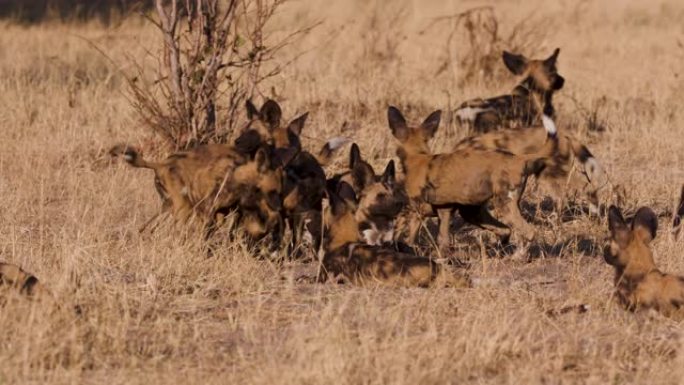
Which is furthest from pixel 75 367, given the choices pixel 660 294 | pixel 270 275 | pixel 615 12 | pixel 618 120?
pixel 615 12

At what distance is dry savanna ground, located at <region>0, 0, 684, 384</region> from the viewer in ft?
17.0

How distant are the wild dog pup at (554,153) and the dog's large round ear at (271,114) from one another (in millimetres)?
1043

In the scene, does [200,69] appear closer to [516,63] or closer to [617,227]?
[516,63]

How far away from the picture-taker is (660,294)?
239 inches

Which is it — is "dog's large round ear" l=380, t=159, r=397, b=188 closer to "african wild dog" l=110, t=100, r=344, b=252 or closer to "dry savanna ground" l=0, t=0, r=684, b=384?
"african wild dog" l=110, t=100, r=344, b=252

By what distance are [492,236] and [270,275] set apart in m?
1.76

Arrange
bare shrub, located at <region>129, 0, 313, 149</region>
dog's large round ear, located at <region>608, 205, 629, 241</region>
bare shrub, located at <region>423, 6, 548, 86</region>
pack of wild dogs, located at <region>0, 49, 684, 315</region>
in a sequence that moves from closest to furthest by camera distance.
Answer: dog's large round ear, located at <region>608, 205, 629, 241</region> < pack of wild dogs, located at <region>0, 49, 684, 315</region> < bare shrub, located at <region>129, 0, 313, 149</region> < bare shrub, located at <region>423, 6, 548, 86</region>

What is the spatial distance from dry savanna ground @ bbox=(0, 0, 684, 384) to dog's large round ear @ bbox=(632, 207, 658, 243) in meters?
0.29

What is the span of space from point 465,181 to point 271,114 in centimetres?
150

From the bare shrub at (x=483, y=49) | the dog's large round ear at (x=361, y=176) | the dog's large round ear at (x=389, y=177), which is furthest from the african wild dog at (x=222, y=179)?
the bare shrub at (x=483, y=49)

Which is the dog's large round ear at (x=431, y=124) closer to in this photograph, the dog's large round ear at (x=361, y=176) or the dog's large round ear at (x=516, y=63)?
the dog's large round ear at (x=361, y=176)

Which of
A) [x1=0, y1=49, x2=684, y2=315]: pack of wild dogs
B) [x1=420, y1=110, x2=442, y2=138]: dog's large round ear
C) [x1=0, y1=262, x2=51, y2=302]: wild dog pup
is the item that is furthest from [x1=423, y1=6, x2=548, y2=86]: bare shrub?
[x1=0, y1=262, x2=51, y2=302]: wild dog pup

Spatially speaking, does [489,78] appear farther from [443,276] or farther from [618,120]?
[443,276]

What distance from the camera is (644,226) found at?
6.45m
